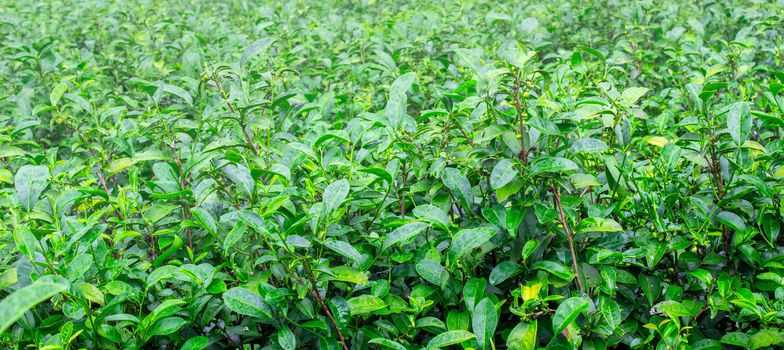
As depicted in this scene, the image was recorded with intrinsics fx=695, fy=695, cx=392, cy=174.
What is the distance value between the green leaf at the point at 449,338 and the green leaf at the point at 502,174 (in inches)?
14.8

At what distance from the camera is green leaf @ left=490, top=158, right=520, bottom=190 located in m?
1.73

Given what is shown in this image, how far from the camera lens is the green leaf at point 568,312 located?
5.03ft

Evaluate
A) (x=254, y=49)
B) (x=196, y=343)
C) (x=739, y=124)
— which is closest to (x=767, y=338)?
(x=739, y=124)

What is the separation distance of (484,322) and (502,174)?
376 mm

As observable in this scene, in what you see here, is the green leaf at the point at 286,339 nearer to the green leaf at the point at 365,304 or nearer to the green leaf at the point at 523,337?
the green leaf at the point at 365,304

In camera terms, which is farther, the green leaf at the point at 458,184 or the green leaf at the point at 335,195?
the green leaf at the point at 458,184

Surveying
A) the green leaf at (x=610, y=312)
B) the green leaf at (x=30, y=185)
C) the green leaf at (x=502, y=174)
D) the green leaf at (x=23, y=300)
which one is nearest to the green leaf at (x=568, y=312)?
the green leaf at (x=610, y=312)

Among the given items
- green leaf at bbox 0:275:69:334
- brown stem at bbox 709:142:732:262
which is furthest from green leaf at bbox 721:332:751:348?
green leaf at bbox 0:275:69:334

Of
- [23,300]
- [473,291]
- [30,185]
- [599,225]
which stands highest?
[23,300]

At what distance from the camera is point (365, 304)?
5.56 ft

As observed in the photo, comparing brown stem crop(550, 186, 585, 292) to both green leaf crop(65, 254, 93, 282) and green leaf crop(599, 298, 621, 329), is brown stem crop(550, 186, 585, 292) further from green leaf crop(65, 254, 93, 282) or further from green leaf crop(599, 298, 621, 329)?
green leaf crop(65, 254, 93, 282)

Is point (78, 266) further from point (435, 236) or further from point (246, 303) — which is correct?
point (435, 236)

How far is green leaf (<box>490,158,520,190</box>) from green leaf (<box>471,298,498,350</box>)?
→ 0.97 feet

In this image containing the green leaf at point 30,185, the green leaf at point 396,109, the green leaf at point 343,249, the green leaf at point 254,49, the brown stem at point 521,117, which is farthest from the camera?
the green leaf at point 254,49
